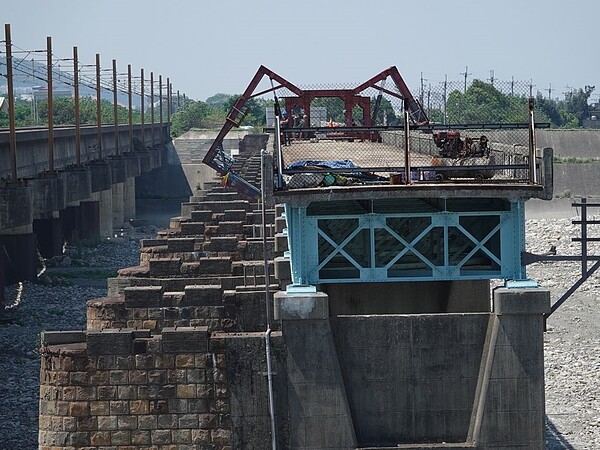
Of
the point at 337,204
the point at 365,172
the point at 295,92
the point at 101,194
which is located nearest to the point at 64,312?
the point at 295,92

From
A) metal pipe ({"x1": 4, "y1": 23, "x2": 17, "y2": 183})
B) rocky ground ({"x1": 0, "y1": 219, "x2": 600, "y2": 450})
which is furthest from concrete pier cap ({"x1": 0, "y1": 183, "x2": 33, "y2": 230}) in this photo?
rocky ground ({"x1": 0, "y1": 219, "x2": 600, "y2": 450})

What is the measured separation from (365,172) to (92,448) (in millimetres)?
4906

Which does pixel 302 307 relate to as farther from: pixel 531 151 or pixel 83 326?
pixel 83 326

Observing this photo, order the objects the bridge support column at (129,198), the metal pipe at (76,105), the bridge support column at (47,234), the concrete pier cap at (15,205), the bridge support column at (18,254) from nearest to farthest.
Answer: the concrete pier cap at (15,205) → the bridge support column at (18,254) → the bridge support column at (47,234) → the metal pipe at (76,105) → the bridge support column at (129,198)

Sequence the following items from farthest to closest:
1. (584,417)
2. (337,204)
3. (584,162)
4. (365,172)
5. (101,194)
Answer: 1. (584,162)
2. (101,194)
3. (584,417)
4. (337,204)
5. (365,172)

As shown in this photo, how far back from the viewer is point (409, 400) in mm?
17219

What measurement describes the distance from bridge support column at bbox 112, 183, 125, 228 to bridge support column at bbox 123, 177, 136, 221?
358 cm

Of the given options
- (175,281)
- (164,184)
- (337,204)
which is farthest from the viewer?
(164,184)

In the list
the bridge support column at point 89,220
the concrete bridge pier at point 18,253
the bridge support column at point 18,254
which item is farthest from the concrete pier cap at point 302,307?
the bridge support column at point 89,220

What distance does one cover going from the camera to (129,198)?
86688 mm

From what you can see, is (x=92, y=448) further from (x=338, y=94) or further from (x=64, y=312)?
(x=338, y=94)

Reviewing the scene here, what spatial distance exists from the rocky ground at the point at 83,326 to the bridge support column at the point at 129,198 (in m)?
21.1

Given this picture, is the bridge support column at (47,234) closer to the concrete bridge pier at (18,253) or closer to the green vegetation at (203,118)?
the concrete bridge pier at (18,253)

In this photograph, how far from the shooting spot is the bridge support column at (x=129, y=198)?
85.8 meters
